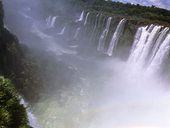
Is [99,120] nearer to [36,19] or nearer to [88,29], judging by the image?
[88,29]

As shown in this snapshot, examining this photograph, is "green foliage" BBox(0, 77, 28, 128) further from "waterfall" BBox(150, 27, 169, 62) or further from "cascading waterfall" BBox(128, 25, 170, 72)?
"waterfall" BBox(150, 27, 169, 62)

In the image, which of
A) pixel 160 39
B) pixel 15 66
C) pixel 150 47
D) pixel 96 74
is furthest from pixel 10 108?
pixel 150 47

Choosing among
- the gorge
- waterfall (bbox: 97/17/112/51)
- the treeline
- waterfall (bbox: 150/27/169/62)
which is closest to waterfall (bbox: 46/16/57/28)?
the treeline

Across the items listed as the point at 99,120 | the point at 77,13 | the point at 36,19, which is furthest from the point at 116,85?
the point at 36,19

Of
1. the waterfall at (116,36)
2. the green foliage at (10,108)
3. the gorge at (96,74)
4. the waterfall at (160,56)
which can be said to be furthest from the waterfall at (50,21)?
the green foliage at (10,108)

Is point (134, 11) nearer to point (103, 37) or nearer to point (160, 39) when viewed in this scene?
point (103, 37)

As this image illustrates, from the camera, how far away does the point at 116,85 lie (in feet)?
129

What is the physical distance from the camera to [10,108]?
18688mm

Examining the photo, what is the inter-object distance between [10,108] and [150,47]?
26.7 metres

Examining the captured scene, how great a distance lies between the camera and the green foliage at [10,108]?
58.9 feet

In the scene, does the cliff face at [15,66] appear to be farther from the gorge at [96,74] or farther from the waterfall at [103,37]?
the waterfall at [103,37]

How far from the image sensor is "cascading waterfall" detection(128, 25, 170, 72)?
39000 millimetres

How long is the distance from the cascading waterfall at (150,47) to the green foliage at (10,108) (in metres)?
23.3

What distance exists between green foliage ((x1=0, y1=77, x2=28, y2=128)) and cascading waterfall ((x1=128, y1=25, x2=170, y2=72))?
2328cm
